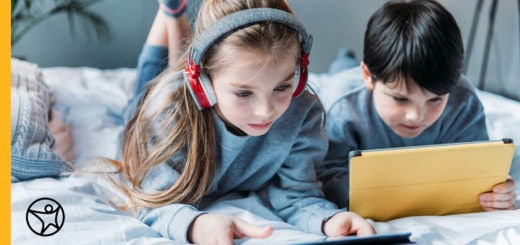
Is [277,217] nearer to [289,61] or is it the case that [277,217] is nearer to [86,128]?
[289,61]

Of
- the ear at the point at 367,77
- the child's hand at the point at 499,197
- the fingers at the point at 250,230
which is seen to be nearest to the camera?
the fingers at the point at 250,230

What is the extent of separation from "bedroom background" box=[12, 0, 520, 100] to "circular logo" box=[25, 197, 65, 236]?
1.11ft

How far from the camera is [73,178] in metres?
0.87

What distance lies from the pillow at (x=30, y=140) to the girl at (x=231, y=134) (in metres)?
0.11

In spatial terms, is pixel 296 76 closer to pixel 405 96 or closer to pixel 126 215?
pixel 405 96

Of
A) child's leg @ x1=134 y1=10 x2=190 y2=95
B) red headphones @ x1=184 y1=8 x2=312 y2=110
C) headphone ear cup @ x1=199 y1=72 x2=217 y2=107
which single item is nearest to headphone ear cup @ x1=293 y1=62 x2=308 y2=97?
red headphones @ x1=184 y1=8 x2=312 y2=110

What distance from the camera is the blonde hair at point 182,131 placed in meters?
0.69

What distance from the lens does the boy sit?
79 cm

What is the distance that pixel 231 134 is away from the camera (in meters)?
0.77

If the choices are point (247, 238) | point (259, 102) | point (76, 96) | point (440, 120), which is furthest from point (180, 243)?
point (76, 96)

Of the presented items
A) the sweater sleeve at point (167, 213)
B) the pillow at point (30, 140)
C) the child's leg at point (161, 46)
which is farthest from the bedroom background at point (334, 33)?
the sweater sleeve at point (167, 213)

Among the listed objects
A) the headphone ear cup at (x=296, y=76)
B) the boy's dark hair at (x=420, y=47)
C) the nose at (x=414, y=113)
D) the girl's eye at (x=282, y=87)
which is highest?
the boy's dark hair at (x=420, y=47)

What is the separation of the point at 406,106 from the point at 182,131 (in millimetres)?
327

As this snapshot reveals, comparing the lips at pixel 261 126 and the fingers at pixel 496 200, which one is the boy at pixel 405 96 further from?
the lips at pixel 261 126
